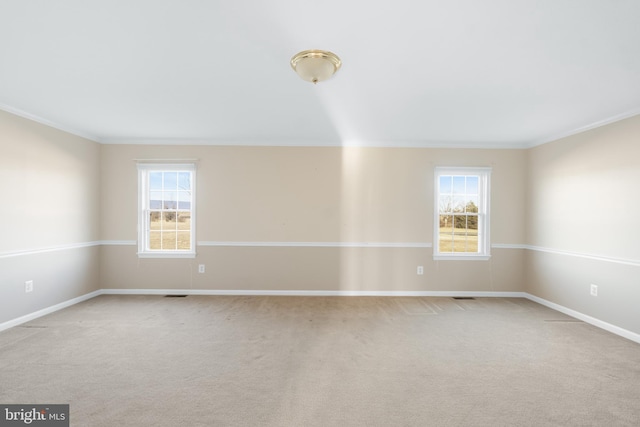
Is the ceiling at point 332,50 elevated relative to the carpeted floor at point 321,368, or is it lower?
elevated

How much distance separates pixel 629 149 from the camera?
3.18m

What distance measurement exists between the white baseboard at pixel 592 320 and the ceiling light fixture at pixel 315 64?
4.28 metres

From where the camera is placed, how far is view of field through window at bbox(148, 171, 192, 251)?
4723 millimetres

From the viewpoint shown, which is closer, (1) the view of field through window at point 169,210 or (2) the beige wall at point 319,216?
(2) the beige wall at point 319,216

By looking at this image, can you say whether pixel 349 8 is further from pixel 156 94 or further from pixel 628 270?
pixel 628 270

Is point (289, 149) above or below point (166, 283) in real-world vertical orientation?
above

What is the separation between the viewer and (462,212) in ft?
15.7

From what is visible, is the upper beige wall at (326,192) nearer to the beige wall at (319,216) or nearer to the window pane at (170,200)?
the beige wall at (319,216)

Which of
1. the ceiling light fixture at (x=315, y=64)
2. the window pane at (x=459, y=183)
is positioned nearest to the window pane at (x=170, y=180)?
the ceiling light fixture at (x=315, y=64)

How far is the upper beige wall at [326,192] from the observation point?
4.64 m

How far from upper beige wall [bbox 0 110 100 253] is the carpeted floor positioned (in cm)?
113

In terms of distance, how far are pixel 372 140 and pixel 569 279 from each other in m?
3.45

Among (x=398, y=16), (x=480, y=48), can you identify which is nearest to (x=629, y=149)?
(x=480, y=48)

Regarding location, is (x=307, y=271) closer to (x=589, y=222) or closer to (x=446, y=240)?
(x=446, y=240)
